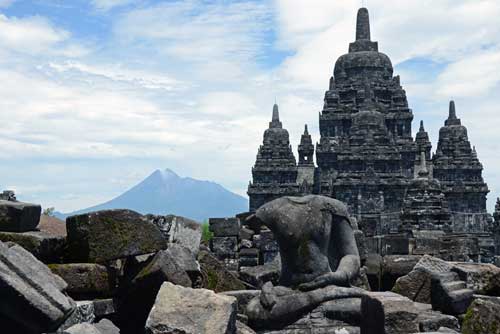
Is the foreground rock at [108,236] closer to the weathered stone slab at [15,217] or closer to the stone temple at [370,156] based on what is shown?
the weathered stone slab at [15,217]

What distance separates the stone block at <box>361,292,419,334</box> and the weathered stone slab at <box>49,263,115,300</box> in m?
2.10

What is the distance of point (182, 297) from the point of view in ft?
15.7

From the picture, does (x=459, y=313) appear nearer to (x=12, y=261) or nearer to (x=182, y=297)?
(x=182, y=297)

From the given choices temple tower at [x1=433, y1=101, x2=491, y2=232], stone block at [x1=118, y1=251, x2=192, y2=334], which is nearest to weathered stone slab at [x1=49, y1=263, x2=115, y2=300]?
stone block at [x1=118, y1=251, x2=192, y2=334]

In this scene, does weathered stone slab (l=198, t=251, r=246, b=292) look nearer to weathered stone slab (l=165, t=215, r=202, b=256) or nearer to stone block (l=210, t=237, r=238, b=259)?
weathered stone slab (l=165, t=215, r=202, b=256)

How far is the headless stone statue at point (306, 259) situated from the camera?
5.61 meters

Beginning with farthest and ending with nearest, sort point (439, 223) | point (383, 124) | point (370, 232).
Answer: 1. point (383, 124)
2. point (439, 223)
3. point (370, 232)

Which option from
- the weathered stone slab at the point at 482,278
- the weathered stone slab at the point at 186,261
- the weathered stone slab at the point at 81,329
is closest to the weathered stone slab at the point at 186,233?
the weathered stone slab at the point at 186,261

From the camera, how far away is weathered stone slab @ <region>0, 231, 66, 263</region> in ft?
18.7

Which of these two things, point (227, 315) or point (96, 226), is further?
point (96, 226)

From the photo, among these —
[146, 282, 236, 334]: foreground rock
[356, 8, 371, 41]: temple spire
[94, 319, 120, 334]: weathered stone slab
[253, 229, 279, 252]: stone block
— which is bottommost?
[94, 319, 120, 334]: weathered stone slab

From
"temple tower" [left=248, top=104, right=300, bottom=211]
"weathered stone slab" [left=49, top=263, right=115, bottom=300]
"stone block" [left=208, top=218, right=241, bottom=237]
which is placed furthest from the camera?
"temple tower" [left=248, top=104, right=300, bottom=211]

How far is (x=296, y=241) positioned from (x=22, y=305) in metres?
2.38

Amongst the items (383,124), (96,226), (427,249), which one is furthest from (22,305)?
(383,124)
